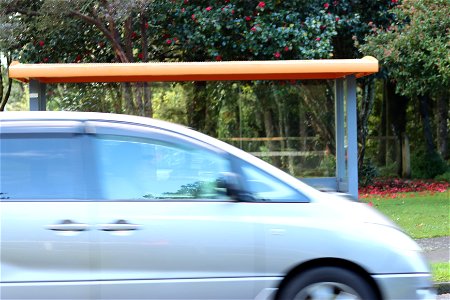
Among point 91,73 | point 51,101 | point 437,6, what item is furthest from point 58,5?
point 437,6

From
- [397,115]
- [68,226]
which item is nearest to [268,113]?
[68,226]

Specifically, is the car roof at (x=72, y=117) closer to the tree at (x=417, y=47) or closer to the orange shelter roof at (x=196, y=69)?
the orange shelter roof at (x=196, y=69)

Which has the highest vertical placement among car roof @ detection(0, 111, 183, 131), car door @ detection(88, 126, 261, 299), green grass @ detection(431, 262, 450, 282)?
car roof @ detection(0, 111, 183, 131)

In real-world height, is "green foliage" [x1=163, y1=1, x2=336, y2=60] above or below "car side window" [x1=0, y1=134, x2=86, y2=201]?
above

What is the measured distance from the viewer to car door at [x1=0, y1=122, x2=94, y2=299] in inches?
190

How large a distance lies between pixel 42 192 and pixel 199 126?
7940 mm

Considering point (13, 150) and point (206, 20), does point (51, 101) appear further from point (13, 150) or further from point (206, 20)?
point (13, 150)

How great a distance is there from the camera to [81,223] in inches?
192

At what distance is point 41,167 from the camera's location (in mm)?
5062

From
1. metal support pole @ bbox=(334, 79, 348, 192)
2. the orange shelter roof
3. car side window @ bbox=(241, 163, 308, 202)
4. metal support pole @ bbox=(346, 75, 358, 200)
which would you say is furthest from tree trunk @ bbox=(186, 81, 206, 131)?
car side window @ bbox=(241, 163, 308, 202)

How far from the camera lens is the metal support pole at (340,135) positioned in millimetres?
12086

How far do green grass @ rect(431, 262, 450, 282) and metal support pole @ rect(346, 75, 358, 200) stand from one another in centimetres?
329

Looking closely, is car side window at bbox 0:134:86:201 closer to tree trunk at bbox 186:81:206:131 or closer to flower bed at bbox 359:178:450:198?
tree trunk at bbox 186:81:206:131

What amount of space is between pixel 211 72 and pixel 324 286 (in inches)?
241
